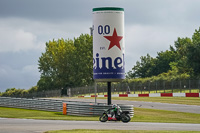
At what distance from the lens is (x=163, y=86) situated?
7175cm

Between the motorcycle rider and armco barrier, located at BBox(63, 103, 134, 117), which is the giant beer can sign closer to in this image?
armco barrier, located at BBox(63, 103, 134, 117)

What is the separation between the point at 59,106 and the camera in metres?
36.6

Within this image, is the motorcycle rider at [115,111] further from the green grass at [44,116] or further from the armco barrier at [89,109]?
the armco barrier at [89,109]

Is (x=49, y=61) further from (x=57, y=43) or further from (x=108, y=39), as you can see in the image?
(x=108, y=39)

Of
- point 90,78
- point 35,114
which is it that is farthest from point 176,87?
point 90,78

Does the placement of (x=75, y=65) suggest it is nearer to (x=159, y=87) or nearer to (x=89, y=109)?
(x=159, y=87)

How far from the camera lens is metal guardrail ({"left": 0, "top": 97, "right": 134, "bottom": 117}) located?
31609 millimetres

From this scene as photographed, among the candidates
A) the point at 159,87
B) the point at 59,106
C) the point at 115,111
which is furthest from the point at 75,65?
the point at 115,111

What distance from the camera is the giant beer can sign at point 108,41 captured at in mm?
30000

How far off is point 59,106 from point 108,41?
909 centimetres

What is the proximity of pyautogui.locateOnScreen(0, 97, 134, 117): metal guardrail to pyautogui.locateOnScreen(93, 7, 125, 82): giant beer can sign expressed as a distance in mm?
2343

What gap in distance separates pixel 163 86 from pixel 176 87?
10.8 ft

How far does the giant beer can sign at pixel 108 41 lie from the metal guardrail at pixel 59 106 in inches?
92.3

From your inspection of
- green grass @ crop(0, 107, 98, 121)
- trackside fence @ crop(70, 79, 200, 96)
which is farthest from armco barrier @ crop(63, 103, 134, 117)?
trackside fence @ crop(70, 79, 200, 96)
